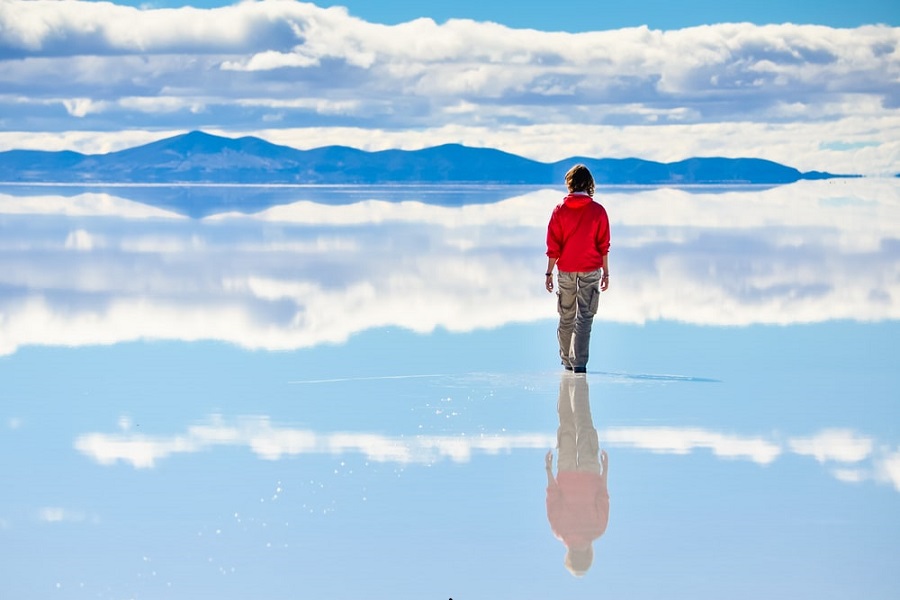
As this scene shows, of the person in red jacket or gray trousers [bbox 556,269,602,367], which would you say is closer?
the person in red jacket

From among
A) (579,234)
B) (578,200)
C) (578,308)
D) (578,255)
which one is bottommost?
(578,308)

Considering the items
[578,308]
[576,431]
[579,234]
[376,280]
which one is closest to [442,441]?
[576,431]

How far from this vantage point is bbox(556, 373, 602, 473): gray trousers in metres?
7.24

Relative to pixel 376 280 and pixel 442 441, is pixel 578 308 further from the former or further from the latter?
pixel 376 280

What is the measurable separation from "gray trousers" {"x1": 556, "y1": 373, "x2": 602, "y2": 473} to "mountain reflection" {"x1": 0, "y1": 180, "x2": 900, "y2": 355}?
116 inches

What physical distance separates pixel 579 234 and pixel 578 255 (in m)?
0.16

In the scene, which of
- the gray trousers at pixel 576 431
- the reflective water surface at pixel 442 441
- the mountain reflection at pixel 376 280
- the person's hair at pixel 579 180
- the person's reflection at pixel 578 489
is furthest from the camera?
the mountain reflection at pixel 376 280

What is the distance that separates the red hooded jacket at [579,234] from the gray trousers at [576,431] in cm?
89

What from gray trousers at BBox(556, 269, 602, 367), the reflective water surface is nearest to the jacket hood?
gray trousers at BBox(556, 269, 602, 367)

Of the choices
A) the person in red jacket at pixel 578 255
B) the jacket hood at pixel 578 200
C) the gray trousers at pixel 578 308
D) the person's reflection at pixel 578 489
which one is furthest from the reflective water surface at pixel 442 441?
the jacket hood at pixel 578 200

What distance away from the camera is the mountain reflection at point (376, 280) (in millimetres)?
13531

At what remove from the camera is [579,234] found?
10.4 m

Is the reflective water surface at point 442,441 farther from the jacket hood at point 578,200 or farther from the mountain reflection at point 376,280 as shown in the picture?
the jacket hood at point 578,200

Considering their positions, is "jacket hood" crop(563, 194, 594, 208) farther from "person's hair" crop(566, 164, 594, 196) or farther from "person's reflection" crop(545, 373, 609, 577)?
"person's reflection" crop(545, 373, 609, 577)
